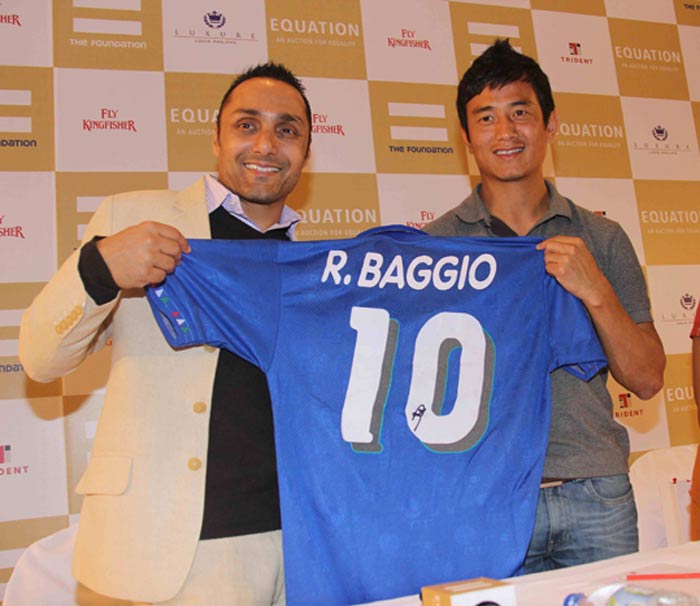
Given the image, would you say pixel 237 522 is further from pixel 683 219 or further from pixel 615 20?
pixel 615 20

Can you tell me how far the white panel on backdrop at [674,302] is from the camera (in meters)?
3.54


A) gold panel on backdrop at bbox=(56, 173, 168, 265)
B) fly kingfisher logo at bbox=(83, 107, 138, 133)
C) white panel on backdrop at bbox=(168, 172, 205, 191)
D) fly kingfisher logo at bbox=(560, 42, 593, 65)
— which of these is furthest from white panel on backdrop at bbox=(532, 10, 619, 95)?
gold panel on backdrop at bbox=(56, 173, 168, 265)

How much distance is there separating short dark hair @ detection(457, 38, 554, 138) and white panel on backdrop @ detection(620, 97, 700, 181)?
203 cm

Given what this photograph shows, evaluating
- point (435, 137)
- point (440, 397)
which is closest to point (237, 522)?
point (440, 397)

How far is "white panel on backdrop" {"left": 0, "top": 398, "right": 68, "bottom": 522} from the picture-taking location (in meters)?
2.61

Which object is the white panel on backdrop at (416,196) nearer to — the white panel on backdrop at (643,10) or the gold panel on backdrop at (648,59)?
the gold panel on backdrop at (648,59)

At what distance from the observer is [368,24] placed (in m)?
3.34

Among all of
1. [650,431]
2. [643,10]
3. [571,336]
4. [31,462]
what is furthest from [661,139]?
[31,462]

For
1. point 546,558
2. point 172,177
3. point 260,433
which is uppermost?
point 172,177

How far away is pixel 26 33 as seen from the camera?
2.85m

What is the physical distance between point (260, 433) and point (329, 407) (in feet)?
0.54

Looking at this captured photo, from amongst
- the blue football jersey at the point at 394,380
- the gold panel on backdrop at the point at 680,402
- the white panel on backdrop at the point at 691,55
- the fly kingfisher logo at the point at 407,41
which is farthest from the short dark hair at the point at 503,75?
the white panel on backdrop at the point at 691,55

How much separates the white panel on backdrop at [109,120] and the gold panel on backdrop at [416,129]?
1.02m

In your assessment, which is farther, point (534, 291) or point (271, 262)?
point (534, 291)
